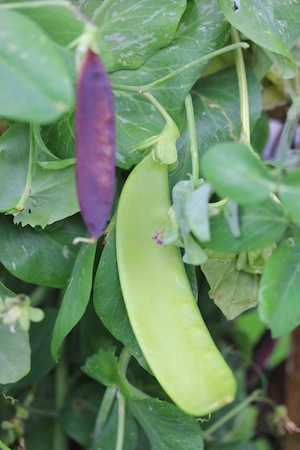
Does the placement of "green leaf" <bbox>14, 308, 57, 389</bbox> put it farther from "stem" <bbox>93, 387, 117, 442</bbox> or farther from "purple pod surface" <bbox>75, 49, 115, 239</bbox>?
"purple pod surface" <bbox>75, 49, 115, 239</bbox>

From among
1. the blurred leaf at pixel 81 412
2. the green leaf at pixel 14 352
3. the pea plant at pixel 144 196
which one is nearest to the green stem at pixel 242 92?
the pea plant at pixel 144 196

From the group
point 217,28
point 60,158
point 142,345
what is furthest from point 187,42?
point 142,345

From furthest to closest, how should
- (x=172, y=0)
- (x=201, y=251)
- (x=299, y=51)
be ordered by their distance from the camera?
(x=299, y=51)
(x=172, y=0)
(x=201, y=251)

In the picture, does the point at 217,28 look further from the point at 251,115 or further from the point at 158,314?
the point at 158,314

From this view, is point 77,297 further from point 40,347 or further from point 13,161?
point 40,347

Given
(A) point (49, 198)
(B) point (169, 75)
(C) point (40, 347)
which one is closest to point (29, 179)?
(A) point (49, 198)

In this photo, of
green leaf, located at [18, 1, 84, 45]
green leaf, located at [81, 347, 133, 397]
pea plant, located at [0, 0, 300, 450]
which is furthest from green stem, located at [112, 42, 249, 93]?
green leaf, located at [81, 347, 133, 397]
